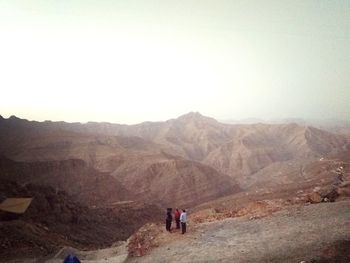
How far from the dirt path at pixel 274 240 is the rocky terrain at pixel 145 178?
8.2 inches

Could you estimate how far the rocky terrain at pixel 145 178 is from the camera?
19234 mm

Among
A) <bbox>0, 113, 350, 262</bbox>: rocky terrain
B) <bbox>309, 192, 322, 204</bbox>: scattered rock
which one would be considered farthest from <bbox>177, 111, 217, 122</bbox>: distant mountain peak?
<bbox>309, 192, 322, 204</bbox>: scattered rock

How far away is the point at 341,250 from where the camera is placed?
11.2m

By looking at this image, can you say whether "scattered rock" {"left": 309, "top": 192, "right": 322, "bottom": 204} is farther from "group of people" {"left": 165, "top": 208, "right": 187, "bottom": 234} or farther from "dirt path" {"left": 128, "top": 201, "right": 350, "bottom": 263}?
"group of people" {"left": 165, "top": 208, "right": 187, "bottom": 234}

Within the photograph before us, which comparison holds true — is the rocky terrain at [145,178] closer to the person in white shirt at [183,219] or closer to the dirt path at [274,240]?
the dirt path at [274,240]

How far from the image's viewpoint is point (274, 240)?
1302cm

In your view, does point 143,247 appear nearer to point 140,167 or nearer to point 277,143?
point 140,167

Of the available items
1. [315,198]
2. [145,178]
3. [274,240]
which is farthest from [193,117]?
[274,240]

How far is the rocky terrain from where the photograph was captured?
63.1ft

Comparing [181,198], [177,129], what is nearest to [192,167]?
[181,198]

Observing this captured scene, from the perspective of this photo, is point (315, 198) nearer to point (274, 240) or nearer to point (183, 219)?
point (274, 240)

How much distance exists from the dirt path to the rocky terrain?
208mm

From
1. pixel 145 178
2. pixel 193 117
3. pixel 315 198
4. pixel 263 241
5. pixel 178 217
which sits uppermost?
pixel 193 117

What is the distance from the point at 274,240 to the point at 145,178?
153ft
